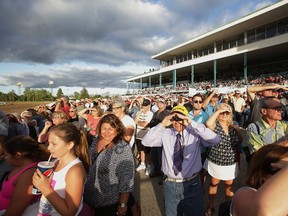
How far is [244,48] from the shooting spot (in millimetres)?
24672

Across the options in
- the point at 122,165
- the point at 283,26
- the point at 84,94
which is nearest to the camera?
the point at 122,165

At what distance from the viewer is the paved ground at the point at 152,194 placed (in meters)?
3.62

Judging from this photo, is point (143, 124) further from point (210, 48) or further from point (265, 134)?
point (210, 48)

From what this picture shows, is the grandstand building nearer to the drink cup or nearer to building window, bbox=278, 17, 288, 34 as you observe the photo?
building window, bbox=278, 17, 288, 34

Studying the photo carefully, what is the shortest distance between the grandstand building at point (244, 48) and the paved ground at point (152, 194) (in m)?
21.8

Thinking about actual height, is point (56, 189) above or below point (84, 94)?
below

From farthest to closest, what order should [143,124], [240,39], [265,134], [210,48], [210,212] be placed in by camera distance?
[210,48]
[240,39]
[143,124]
[210,212]
[265,134]

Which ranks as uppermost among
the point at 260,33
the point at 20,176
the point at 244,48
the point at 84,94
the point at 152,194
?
the point at 260,33

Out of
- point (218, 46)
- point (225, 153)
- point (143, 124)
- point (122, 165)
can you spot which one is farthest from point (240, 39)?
point (122, 165)

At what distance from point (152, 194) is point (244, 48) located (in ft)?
82.8

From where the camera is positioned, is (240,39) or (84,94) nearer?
(240,39)

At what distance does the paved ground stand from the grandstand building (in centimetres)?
2180

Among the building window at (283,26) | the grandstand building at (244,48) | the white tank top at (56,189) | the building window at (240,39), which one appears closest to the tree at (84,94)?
the grandstand building at (244,48)

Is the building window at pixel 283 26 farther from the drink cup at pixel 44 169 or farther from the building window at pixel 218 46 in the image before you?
the drink cup at pixel 44 169
